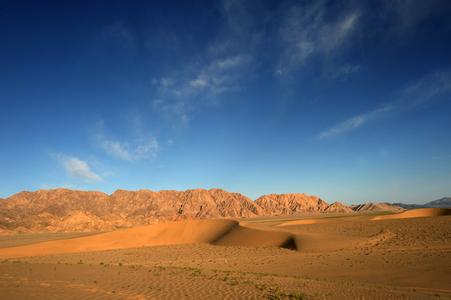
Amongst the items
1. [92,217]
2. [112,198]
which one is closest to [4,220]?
[92,217]

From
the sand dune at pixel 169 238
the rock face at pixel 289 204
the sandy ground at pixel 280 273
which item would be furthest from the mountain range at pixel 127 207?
the sandy ground at pixel 280 273

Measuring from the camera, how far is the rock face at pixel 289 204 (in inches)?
6688

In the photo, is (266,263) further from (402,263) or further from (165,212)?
(165,212)

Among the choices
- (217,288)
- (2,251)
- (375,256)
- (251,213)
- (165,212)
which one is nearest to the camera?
(217,288)

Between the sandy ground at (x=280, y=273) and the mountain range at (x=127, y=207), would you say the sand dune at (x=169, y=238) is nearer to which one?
the sandy ground at (x=280, y=273)

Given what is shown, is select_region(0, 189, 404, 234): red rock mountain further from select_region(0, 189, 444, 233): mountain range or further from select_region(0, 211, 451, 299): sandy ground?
select_region(0, 211, 451, 299): sandy ground

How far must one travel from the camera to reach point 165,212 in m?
139

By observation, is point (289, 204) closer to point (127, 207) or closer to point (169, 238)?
point (127, 207)

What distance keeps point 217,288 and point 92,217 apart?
8908 centimetres

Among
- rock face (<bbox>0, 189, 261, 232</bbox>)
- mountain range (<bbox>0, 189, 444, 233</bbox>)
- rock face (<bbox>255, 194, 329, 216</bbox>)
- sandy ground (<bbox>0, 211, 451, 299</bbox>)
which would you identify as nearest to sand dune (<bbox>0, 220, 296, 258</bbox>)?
sandy ground (<bbox>0, 211, 451, 299</bbox>)

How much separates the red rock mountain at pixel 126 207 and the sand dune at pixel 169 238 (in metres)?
42.0

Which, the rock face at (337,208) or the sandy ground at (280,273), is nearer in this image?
the sandy ground at (280,273)

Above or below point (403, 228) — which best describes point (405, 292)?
below

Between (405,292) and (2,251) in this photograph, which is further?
(2,251)
